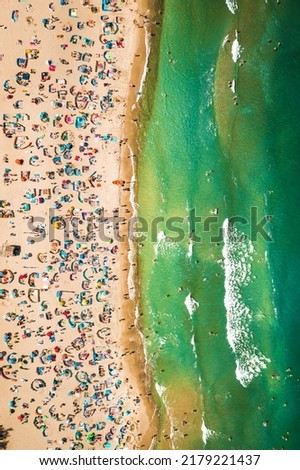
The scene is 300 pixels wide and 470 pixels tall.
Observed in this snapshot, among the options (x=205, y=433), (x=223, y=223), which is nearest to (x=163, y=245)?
(x=223, y=223)

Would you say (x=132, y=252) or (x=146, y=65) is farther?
(x=132, y=252)

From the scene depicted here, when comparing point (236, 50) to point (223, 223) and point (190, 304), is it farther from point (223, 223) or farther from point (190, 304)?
point (190, 304)

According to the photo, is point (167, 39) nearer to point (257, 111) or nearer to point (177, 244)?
point (257, 111)

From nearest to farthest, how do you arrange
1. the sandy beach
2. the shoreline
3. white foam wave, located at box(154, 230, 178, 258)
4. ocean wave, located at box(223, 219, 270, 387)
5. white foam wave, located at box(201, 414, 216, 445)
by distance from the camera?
the sandy beach < the shoreline < white foam wave, located at box(154, 230, 178, 258) < white foam wave, located at box(201, 414, 216, 445) < ocean wave, located at box(223, 219, 270, 387)

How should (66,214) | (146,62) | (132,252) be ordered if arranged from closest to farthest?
1. (66,214)
2. (146,62)
3. (132,252)

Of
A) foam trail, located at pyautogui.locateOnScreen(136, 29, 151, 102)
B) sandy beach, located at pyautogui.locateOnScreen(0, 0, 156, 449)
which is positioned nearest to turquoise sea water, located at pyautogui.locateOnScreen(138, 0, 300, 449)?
foam trail, located at pyautogui.locateOnScreen(136, 29, 151, 102)

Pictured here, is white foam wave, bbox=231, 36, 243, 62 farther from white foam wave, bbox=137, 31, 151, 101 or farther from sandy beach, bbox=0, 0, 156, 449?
sandy beach, bbox=0, 0, 156, 449

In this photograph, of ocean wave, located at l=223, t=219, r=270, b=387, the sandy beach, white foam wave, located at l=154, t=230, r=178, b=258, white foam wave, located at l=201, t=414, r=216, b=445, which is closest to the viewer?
the sandy beach
